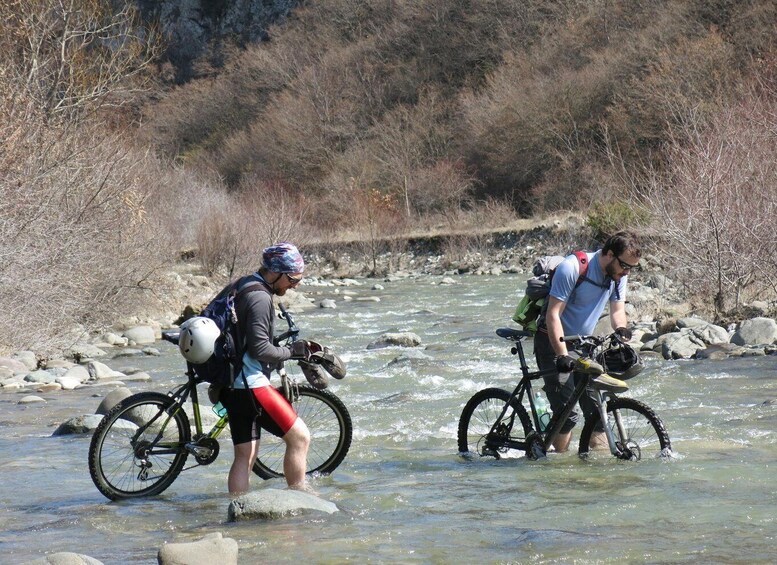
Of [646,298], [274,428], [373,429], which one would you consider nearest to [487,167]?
[646,298]

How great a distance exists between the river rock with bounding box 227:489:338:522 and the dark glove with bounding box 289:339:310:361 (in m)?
0.85

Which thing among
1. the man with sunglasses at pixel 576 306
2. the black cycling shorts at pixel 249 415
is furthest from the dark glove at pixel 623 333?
the black cycling shorts at pixel 249 415

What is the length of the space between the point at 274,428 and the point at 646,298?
15.3m

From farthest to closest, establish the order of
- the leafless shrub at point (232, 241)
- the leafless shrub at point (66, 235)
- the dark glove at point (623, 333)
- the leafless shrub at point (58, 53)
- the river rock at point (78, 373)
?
1. the leafless shrub at point (232, 241)
2. the leafless shrub at point (58, 53)
3. the leafless shrub at point (66, 235)
4. the river rock at point (78, 373)
5. the dark glove at point (623, 333)

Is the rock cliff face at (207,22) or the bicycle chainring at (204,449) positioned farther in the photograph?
the rock cliff face at (207,22)

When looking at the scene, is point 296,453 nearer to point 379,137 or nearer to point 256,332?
point 256,332

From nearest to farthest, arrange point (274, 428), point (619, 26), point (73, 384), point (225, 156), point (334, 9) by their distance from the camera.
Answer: point (274, 428)
point (73, 384)
point (619, 26)
point (225, 156)
point (334, 9)

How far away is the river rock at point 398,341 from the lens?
59.6ft

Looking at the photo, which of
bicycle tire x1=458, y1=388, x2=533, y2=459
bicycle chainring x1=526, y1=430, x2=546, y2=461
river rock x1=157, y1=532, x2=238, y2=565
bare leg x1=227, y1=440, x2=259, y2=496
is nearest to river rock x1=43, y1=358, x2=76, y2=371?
bicycle tire x1=458, y1=388, x2=533, y2=459

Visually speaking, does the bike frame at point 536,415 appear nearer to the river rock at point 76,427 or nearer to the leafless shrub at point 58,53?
the river rock at point 76,427

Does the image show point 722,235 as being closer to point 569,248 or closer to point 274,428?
point 274,428

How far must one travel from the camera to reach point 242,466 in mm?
7164

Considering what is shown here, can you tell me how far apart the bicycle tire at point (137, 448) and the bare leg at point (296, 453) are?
2.57 feet

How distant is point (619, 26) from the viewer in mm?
71000
